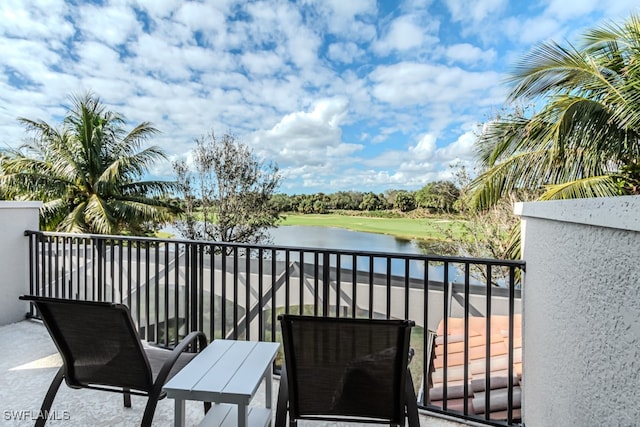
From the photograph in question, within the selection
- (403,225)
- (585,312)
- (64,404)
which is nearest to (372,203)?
(403,225)

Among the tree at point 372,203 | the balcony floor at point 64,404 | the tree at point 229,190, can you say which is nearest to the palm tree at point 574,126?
the tree at point 372,203

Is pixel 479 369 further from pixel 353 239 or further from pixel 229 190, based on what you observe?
pixel 229 190

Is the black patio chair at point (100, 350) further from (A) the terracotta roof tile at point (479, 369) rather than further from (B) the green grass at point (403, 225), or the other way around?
(B) the green grass at point (403, 225)

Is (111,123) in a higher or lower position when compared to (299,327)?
higher

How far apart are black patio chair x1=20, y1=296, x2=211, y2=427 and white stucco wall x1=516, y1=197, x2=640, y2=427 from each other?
1.81 m

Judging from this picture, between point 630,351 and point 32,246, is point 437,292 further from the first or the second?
point 32,246

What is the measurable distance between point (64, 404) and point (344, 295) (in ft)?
14.9

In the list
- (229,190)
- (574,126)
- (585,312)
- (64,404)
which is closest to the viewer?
(585,312)

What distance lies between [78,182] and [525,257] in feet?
46.3

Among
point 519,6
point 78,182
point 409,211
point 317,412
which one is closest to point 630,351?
point 317,412

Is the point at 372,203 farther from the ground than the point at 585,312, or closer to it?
farther from the ground

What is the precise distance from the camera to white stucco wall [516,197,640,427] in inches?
36.2

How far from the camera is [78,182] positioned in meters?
12.1

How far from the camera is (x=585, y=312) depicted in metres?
1.24
